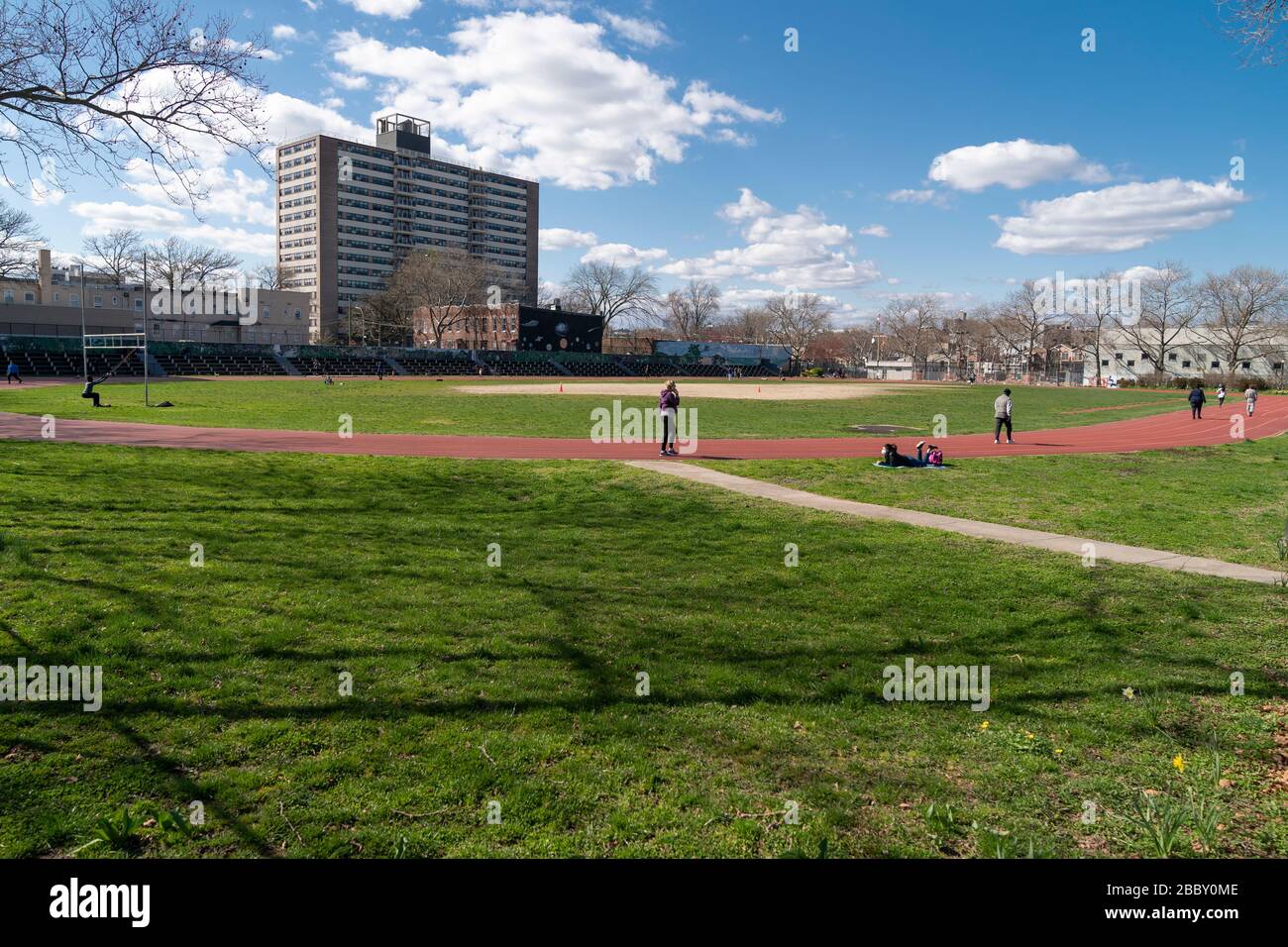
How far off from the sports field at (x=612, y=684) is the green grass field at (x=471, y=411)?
14597 millimetres

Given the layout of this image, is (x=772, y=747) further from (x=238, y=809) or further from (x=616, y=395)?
(x=616, y=395)

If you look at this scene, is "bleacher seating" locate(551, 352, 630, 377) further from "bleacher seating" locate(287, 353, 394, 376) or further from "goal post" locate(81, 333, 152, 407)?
"goal post" locate(81, 333, 152, 407)

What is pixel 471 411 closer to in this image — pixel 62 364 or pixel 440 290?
pixel 62 364

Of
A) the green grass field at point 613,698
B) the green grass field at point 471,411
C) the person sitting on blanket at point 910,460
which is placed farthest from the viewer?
the green grass field at point 471,411

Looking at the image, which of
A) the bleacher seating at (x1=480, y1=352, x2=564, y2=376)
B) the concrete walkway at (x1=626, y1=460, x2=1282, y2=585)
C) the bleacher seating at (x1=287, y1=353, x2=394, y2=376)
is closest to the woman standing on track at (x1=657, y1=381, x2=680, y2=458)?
the concrete walkway at (x1=626, y1=460, x2=1282, y2=585)

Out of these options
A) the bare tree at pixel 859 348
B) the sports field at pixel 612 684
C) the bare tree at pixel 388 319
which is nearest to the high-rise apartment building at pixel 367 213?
the bare tree at pixel 388 319

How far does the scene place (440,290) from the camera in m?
113

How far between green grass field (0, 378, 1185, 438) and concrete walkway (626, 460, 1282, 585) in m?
10.5

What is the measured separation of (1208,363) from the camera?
10675 centimetres

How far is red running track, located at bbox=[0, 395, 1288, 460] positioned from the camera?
2030 centimetres

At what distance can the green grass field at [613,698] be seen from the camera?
4277 millimetres

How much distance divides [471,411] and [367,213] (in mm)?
146517

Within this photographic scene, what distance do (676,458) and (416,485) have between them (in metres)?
7.26

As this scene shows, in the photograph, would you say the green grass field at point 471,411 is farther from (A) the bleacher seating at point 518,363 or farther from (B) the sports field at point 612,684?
(A) the bleacher seating at point 518,363
